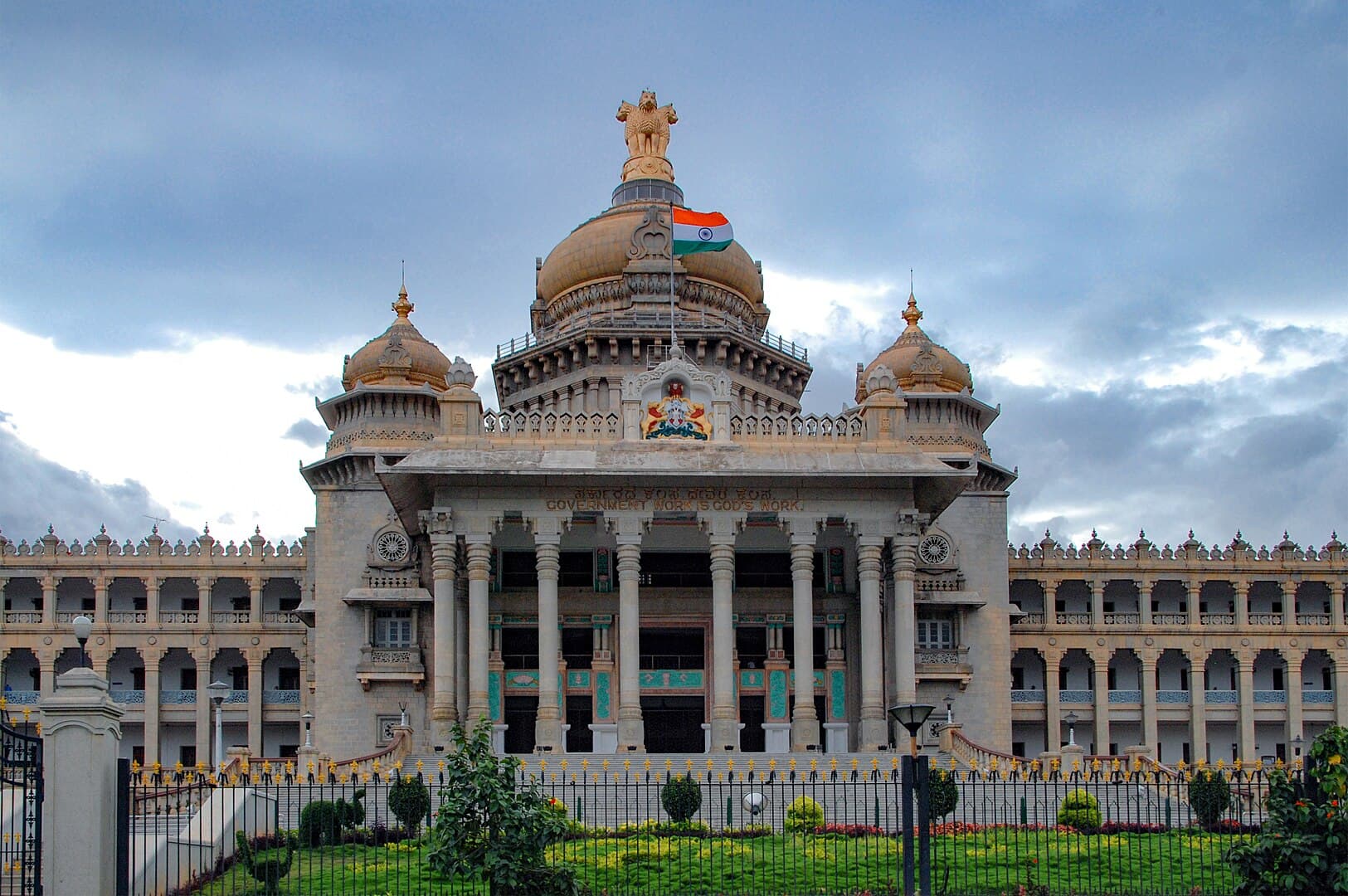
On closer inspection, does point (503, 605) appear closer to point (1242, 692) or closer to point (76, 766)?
point (76, 766)

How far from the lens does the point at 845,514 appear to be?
47375 mm

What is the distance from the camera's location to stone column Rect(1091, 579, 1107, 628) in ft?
226

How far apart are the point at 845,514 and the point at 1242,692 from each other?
30437 mm

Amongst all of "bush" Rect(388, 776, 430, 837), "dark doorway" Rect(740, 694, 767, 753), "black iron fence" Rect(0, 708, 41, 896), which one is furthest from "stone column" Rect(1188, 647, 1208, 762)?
"black iron fence" Rect(0, 708, 41, 896)

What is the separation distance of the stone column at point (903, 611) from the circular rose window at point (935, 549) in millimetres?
11051

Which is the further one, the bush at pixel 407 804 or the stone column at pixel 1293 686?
the stone column at pixel 1293 686

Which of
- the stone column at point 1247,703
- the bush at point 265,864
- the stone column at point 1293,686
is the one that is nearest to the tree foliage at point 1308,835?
the bush at point 265,864

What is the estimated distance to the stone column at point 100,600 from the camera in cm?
6856

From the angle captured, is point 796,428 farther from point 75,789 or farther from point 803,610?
point 75,789

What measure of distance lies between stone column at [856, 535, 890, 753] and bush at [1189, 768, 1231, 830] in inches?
569

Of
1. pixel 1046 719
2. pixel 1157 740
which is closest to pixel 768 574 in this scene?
pixel 1046 719

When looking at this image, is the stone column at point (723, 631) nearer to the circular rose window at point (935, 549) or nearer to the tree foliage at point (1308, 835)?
the circular rose window at point (935, 549)

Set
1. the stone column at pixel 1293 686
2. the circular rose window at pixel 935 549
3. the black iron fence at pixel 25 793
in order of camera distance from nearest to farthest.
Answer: the black iron fence at pixel 25 793 → the circular rose window at pixel 935 549 → the stone column at pixel 1293 686

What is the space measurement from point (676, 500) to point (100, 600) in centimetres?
3266
